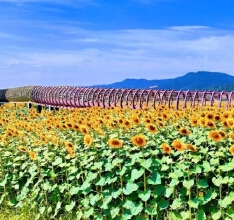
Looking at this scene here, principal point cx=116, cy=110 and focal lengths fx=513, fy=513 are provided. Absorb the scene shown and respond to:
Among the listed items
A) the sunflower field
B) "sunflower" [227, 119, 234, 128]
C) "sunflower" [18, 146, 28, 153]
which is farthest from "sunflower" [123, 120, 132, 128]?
"sunflower" [18, 146, 28, 153]

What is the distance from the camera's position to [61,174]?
23.5ft

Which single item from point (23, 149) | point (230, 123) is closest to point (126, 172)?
point (230, 123)

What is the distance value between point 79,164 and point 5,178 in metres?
1.80

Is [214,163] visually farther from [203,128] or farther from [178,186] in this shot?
[203,128]

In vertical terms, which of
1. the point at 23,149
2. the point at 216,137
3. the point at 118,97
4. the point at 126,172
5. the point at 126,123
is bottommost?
the point at 126,172

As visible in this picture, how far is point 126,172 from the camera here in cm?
615

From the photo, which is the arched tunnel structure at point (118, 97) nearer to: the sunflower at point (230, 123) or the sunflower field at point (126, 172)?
the sunflower field at point (126, 172)

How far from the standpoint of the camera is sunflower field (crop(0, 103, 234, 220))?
5730mm

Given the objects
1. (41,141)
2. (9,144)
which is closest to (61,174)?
(41,141)

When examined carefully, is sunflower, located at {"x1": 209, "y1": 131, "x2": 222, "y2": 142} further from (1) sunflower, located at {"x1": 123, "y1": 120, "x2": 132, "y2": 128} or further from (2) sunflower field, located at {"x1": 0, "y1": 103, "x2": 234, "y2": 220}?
(1) sunflower, located at {"x1": 123, "y1": 120, "x2": 132, "y2": 128}

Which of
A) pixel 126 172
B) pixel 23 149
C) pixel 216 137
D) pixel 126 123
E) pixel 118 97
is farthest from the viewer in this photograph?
pixel 118 97

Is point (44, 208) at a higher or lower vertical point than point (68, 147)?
lower

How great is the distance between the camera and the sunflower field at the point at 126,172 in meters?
5.73

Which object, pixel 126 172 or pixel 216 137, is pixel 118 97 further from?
pixel 216 137
